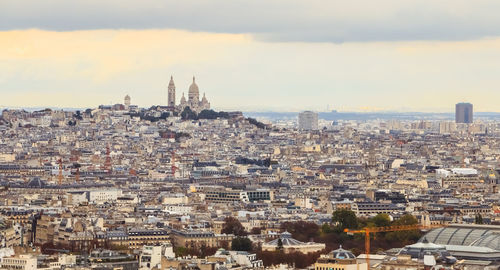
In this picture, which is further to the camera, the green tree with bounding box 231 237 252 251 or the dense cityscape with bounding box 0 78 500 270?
the green tree with bounding box 231 237 252 251

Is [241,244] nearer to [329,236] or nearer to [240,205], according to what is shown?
[329,236]

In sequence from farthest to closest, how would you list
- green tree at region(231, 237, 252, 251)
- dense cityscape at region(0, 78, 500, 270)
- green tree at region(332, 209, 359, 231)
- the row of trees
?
green tree at region(332, 209, 359, 231)
green tree at region(231, 237, 252, 251)
the row of trees
dense cityscape at region(0, 78, 500, 270)

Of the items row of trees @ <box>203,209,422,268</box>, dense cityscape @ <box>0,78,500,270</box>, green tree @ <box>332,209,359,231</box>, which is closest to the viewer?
dense cityscape @ <box>0,78,500,270</box>

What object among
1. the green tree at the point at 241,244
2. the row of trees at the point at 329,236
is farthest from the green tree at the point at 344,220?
the green tree at the point at 241,244

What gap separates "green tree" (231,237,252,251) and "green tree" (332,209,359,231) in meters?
6.56

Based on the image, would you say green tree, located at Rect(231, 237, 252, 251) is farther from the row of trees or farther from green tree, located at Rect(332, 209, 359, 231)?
green tree, located at Rect(332, 209, 359, 231)

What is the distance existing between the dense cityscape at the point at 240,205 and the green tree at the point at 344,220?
0.10 m

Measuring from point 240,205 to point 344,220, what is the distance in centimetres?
1899

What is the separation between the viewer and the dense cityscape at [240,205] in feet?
193

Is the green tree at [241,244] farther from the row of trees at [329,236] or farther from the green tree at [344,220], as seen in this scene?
the green tree at [344,220]

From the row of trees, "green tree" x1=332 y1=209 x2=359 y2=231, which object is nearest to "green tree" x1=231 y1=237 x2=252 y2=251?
the row of trees

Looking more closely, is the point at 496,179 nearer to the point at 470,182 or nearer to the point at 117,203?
the point at 470,182

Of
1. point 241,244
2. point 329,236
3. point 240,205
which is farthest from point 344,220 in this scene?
point 240,205

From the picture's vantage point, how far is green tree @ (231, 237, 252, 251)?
2537 inches
